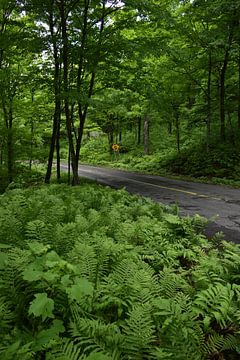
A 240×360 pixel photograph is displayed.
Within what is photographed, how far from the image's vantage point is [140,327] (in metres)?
2.57

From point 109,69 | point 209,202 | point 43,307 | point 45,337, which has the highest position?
point 109,69

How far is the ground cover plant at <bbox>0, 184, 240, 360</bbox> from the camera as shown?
92.7 inches

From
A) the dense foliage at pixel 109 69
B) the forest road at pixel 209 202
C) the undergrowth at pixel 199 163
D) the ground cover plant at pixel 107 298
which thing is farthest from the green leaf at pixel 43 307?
the undergrowth at pixel 199 163

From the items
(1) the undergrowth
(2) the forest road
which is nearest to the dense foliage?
(1) the undergrowth

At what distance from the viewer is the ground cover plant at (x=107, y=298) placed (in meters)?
2.36

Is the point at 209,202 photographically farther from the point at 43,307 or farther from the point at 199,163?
the point at 199,163

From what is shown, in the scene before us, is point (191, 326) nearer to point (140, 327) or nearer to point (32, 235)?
point (140, 327)

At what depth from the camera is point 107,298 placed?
9.96 ft

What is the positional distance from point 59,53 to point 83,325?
41.2ft

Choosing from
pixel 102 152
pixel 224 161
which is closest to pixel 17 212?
pixel 224 161

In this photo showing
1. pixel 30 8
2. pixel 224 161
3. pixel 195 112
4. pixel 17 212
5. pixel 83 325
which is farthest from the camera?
pixel 195 112

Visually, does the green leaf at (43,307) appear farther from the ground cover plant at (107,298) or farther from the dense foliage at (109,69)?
the dense foliage at (109,69)

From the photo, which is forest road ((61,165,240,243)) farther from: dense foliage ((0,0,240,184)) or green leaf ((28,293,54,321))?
green leaf ((28,293,54,321))

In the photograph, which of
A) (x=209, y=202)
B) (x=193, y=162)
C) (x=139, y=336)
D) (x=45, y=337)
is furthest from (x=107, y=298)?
(x=193, y=162)
